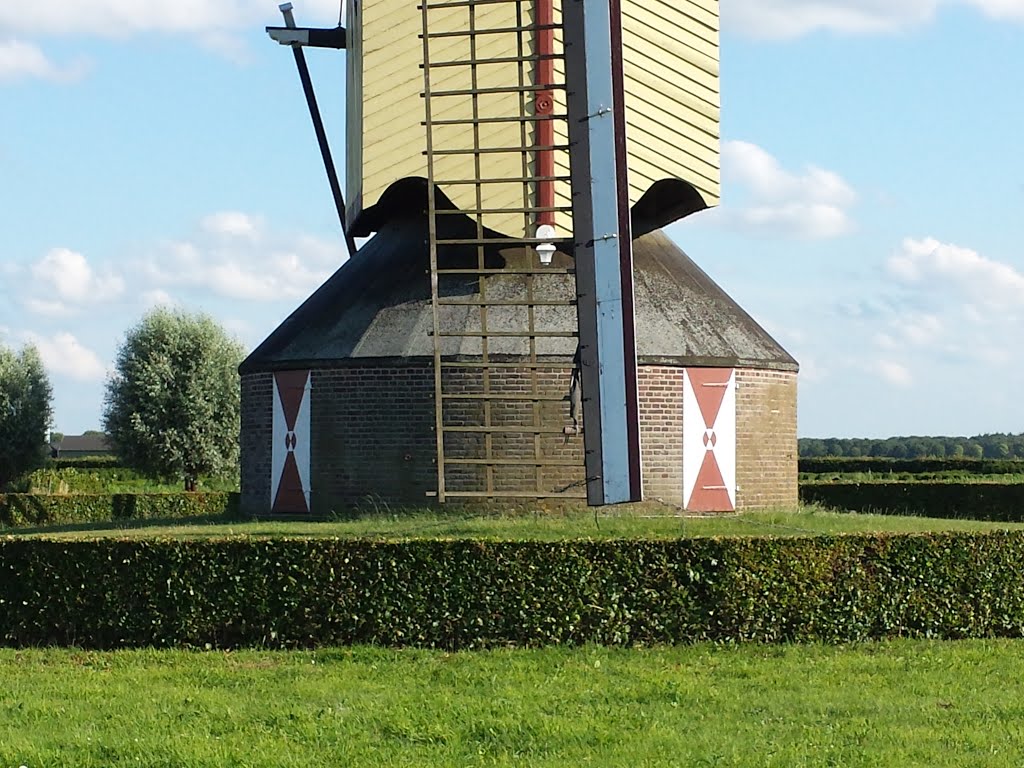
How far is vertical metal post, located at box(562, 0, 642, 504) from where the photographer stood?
47.6 ft

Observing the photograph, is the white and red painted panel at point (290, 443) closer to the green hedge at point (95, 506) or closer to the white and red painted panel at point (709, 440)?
the white and red painted panel at point (709, 440)

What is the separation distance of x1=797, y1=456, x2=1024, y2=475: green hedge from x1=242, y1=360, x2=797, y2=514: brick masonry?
72.0 ft

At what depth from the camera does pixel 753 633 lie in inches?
510

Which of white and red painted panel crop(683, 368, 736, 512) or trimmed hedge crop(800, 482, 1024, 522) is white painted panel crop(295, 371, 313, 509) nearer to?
white and red painted panel crop(683, 368, 736, 512)

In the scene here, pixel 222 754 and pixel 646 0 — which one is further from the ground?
pixel 646 0

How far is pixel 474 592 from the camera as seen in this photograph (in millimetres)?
12781

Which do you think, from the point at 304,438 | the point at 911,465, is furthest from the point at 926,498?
the point at 304,438

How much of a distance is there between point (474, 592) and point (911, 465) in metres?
31.9

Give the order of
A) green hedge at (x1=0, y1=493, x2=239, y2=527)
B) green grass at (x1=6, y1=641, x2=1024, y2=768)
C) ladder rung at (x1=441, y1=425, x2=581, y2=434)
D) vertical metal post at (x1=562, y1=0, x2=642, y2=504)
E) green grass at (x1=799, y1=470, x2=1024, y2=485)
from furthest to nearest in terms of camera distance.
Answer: green grass at (x1=799, y1=470, x2=1024, y2=485)
green hedge at (x1=0, y1=493, x2=239, y2=527)
ladder rung at (x1=441, y1=425, x2=581, y2=434)
vertical metal post at (x1=562, y1=0, x2=642, y2=504)
green grass at (x1=6, y1=641, x2=1024, y2=768)

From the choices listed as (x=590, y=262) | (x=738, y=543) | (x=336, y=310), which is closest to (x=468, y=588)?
(x=738, y=543)

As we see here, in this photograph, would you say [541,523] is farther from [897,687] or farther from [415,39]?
[415,39]

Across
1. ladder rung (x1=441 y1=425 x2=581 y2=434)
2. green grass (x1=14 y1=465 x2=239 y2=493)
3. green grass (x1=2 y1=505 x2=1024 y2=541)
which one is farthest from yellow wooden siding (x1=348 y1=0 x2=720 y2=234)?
green grass (x1=14 y1=465 x2=239 y2=493)

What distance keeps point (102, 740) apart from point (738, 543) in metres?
6.17

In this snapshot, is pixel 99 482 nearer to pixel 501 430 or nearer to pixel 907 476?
pixel 907 476
